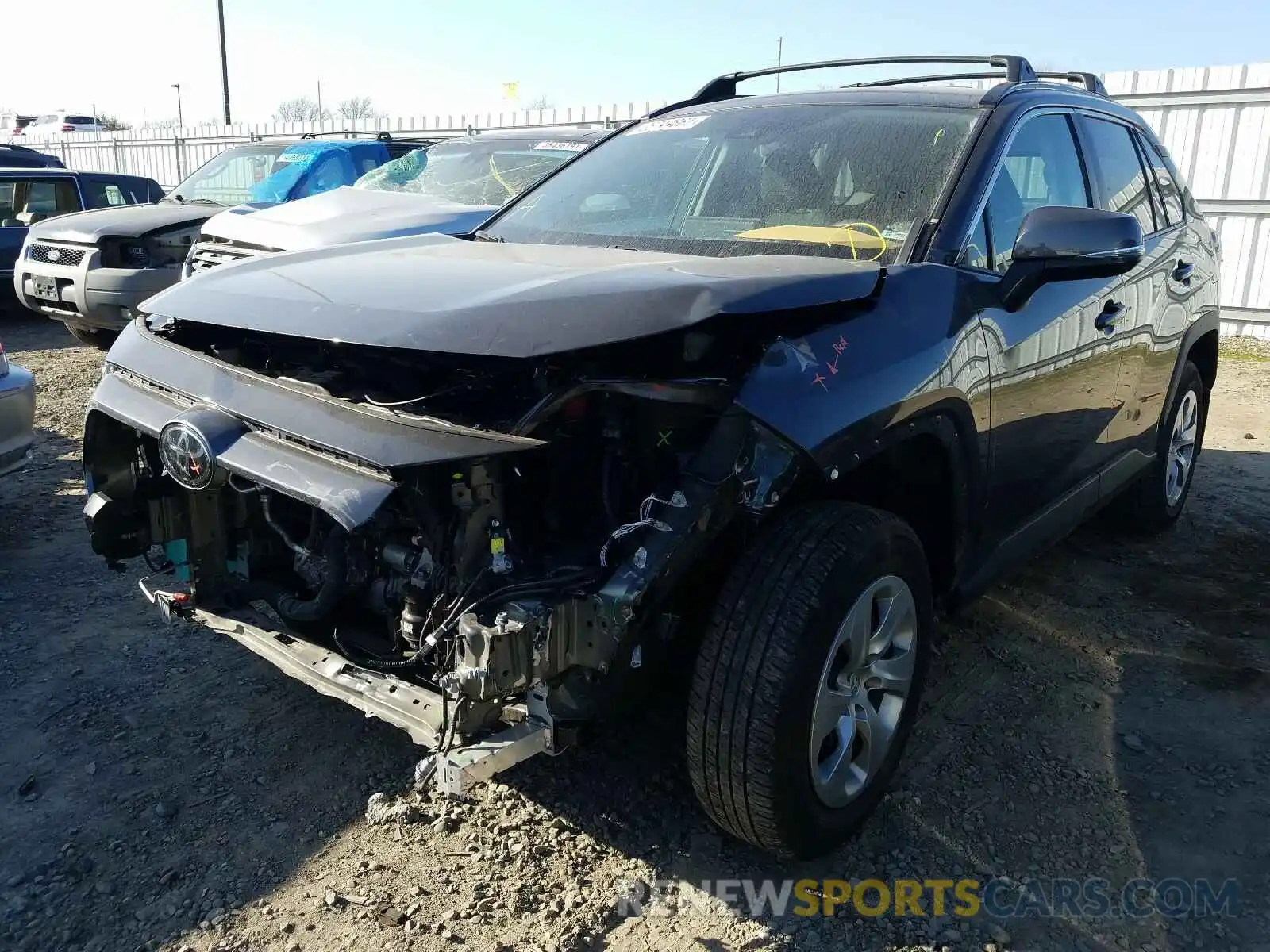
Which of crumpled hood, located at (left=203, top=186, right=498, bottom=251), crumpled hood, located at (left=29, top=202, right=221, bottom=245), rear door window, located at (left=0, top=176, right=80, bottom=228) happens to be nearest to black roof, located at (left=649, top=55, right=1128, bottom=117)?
crumpled hood, located at (left=203, top=186, right=498, bottom=251)

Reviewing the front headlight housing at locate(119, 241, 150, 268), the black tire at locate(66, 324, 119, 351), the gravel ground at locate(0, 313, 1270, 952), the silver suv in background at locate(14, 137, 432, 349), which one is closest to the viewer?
the gravel ground at locate(0, 313, 1270, 952)

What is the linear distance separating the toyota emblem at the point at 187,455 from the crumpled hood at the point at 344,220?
3392 mm

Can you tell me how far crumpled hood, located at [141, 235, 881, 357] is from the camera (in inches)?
82.8

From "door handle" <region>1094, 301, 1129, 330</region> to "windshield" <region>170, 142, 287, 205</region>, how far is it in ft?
25.6

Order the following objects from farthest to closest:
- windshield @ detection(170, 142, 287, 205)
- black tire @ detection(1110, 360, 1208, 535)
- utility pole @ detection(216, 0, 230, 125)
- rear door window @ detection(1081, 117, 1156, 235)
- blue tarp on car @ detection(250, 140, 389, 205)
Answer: utility pole @ detection(216, 0, 230, 125)
windshield @ detection(170, 142, 287, 205)
blue tarp on car @ detection(250, 140, 389, 205)
black tire @ detection(1110, 360, 1208, 535)
rear door window @ detection(1081, 117, 1156, 235)

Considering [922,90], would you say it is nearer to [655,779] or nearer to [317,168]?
[655,779]

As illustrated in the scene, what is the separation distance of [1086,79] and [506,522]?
339 centimetres

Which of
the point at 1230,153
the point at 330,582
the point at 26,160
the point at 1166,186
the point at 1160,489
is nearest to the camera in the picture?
the point at 330,582

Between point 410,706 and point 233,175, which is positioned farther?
point 233,175

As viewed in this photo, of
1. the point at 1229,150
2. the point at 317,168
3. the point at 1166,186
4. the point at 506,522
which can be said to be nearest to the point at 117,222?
the point at 317,168

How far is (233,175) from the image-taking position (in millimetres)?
9352

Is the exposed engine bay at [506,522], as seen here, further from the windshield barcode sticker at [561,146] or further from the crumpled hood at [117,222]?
the crumpled hood at [117,222]

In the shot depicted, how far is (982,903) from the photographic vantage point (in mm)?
2416

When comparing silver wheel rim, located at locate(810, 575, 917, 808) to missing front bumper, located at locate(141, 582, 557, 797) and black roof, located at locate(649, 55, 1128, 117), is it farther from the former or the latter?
black roof, located at locate(649, 55, 1128, 117)
